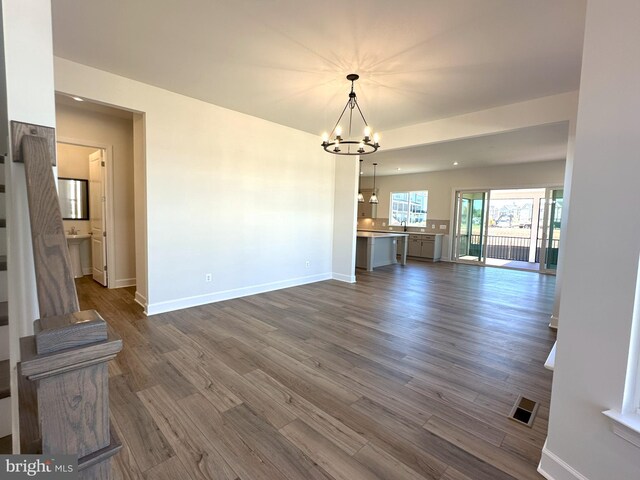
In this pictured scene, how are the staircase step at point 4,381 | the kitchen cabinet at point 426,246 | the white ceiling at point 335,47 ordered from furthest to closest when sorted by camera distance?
1. the kitchen cabinet at point 426,246
2. the white ceiling at point 335,47
3. the staircase step at point 4,381

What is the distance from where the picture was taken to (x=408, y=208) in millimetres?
10742

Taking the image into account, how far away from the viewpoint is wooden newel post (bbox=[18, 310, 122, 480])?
0.62 metres

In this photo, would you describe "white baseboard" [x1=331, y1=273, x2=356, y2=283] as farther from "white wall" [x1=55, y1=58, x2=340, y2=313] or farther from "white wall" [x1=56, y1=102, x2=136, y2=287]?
"white wall" [x1=56, y1=102, x2=136, y2=287]

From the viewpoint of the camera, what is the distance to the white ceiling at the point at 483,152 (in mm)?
5422

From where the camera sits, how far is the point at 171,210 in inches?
159

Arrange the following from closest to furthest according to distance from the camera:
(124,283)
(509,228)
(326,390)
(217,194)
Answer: (326,390), (217,194), (124,283), (509,228)

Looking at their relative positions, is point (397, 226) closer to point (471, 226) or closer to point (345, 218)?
point (471, 226)

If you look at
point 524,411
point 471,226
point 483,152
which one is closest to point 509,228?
point 471,226

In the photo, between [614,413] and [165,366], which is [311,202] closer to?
[165,366]

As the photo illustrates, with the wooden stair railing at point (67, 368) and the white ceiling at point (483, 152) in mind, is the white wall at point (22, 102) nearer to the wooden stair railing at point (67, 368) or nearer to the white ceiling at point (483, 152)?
the wooden stair railing at point (67, 368)

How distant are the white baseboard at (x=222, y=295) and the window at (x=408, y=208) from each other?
5.55 metres

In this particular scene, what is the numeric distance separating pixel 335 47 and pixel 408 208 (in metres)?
8.51

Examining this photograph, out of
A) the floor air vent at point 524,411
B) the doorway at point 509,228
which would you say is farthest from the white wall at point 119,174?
the doorway at point 509,228

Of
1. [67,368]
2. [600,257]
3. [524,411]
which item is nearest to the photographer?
[67,368]
